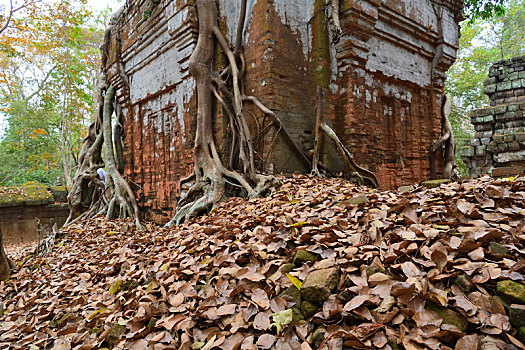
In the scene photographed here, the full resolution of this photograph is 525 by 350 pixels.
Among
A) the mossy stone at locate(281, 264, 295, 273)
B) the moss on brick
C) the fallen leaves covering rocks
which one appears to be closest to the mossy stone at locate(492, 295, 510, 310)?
the fallen leaves covering rocks

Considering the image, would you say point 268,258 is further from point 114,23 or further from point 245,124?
point 114,23

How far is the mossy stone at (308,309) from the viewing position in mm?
1800

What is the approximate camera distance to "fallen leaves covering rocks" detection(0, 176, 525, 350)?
1.49m

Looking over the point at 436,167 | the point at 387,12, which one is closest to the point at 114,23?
the point at 387,12

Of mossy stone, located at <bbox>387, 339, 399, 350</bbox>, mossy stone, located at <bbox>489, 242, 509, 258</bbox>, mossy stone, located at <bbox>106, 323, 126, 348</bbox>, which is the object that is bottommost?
mossy stone, located at <bbox>106, 323, 126, 348</bbox>

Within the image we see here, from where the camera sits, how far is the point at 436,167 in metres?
7.60

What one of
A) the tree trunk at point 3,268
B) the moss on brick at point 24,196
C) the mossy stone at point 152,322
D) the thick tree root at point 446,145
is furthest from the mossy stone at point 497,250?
the moss on brick at point 24,196

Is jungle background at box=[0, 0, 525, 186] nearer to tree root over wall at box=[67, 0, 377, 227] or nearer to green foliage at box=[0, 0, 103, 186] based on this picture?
green foliage at box=[0, 0, 103, 186]

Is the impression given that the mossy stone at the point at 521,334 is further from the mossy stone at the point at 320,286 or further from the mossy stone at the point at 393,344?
the mossy stone at the point at 320,286

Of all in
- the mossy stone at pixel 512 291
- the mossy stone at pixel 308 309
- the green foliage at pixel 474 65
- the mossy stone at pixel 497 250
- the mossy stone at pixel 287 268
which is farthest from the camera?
the green foliage at pixel 474 65

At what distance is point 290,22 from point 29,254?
669 cm

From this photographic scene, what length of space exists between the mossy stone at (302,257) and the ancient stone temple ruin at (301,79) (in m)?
2.91

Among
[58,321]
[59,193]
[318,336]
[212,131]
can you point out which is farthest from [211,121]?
[59,193]

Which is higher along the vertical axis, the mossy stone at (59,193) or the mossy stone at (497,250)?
the mossy stone at (59,193)
